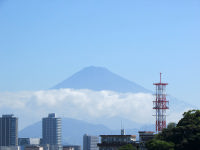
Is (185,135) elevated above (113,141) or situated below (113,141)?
above

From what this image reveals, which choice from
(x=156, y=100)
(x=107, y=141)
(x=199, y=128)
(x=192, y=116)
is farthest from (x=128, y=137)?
(x=199, y=128)

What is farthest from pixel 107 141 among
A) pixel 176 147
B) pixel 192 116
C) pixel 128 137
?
pixel 176 147

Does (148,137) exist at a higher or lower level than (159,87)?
lower

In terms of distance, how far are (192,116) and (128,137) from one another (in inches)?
1924

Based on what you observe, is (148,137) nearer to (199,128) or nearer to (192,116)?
(192,116)

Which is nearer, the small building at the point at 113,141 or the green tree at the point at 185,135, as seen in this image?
the green tree at the point at 185,135

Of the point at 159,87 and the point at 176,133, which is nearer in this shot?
the point at 176,133

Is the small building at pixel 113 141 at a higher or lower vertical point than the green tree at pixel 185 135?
lower

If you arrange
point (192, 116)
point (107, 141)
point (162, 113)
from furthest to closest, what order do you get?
point (107, 141), point (162, 113), point (192, 116)

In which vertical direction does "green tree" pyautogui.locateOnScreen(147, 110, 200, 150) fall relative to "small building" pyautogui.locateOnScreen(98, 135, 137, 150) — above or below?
above

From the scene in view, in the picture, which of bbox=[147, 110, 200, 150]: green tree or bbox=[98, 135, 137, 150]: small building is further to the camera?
bbox=[98, 135, 137, 150]: small building

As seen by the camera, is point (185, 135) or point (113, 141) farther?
point (113, 141)

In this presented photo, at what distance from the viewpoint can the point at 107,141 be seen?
193m

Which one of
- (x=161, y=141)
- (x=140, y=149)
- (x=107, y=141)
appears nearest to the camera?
(x=161, y=141)
